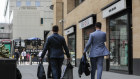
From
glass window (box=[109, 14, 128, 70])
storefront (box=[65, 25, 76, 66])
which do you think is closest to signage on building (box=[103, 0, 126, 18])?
glass window (box=[109, 14, 128, 70])

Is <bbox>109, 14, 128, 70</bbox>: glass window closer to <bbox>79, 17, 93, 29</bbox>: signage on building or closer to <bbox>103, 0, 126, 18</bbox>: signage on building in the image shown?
<bbox>103, 0, 126, 18</bbox>: signage on building

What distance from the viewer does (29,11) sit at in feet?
215

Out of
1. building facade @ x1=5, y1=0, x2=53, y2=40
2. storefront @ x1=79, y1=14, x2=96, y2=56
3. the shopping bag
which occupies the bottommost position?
the shopping bag

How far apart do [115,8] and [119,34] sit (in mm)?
1384

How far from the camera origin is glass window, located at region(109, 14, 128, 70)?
13.9m

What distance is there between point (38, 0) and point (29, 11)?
54.8 ft

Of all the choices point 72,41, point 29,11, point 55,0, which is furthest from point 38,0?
point 72,41

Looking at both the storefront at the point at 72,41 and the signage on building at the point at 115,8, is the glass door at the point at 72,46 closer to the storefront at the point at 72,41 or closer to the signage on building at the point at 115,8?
the storefront at the point at 72,41

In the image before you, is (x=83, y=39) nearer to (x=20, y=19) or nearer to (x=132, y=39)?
(x=132, y=39)

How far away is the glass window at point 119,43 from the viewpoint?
13875mm

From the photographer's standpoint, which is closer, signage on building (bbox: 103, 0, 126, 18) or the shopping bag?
the shopping bag

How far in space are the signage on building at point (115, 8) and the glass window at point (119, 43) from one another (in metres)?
0.43

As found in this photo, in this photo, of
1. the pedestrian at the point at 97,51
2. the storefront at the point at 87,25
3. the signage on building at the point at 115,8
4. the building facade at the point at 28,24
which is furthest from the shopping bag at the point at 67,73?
the building facade at the point at 28,24

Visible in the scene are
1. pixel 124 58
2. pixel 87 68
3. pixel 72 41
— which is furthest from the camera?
pixel 72 41
